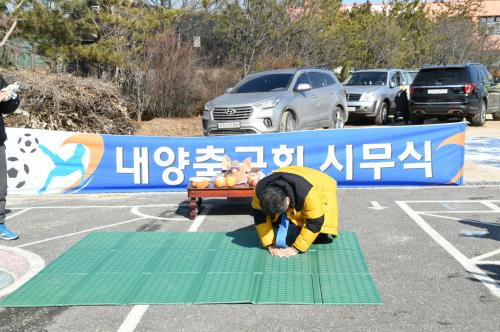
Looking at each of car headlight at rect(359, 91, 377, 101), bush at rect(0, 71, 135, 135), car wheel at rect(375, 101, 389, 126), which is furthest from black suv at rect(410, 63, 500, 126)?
bush at rect(0, 71, 135, 135)

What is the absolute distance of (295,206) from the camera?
5.76 metres

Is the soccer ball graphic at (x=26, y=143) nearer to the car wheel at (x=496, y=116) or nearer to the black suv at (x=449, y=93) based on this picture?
the black suv at (x=449, y=93)

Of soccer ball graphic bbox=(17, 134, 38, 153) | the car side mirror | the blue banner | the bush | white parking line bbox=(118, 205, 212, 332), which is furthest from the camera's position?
the bush

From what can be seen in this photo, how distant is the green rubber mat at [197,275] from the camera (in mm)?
5070

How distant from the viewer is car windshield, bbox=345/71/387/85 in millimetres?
20214


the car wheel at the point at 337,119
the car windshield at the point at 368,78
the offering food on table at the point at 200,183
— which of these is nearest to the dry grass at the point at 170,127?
the car wheel at the point at 337,119

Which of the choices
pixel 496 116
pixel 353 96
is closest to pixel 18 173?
pixel 353 96

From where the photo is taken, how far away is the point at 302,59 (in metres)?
27.9

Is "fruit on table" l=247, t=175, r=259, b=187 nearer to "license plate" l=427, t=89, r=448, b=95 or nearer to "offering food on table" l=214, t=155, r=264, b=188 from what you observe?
"offering food on table" l=214, t=155, r=264, b=188

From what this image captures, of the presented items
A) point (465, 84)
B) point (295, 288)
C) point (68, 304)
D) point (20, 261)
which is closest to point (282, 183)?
point (295, 288)

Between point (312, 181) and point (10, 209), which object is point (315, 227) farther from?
point (10, 209)

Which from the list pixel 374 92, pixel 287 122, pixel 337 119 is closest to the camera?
pixel 287 122

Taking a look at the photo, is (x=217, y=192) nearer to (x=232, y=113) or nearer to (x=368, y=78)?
(x=232, y=113)

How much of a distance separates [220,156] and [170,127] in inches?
378
